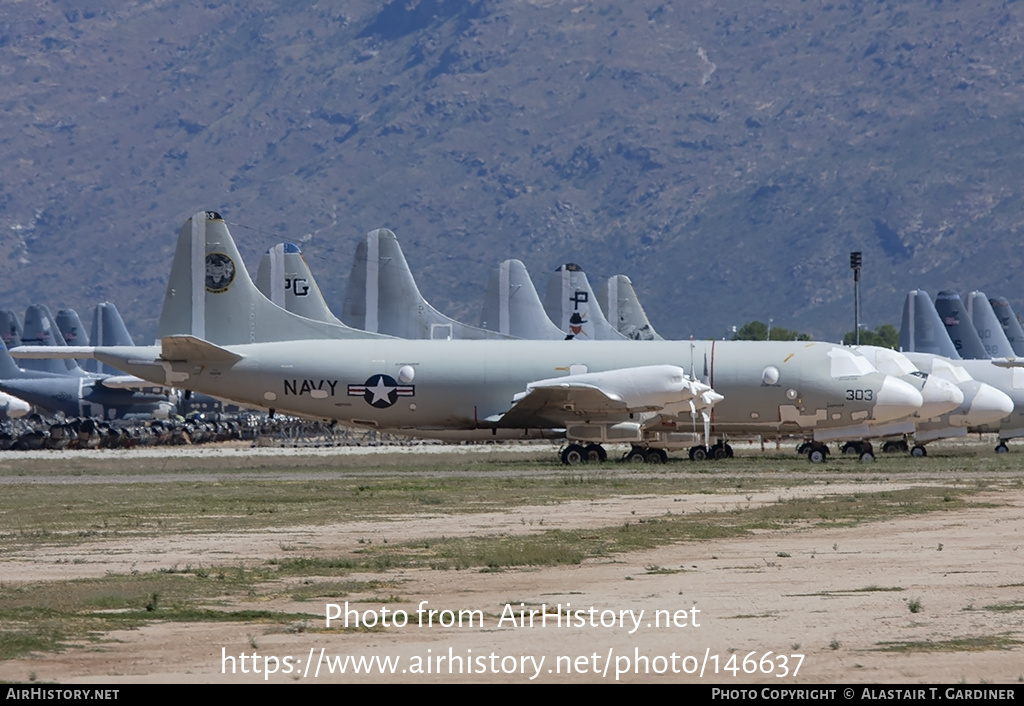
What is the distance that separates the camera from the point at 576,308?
2960 inches

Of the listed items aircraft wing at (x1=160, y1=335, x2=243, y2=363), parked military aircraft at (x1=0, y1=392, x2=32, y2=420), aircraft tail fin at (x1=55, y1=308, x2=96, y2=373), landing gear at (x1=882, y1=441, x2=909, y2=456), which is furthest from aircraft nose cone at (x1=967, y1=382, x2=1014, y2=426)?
aircraft tail fin at (x1=55, y1=308, x2=96, y2=373)

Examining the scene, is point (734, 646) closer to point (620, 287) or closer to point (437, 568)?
point (437, 568)

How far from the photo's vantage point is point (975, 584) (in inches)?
789

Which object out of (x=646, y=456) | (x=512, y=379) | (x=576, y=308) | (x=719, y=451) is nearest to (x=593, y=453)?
(x=646, y=456)

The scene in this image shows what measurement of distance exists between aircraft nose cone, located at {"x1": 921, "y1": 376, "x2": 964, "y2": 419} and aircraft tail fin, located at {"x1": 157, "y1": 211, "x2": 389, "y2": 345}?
60.1 ft

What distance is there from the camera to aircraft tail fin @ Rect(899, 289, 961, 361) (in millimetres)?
78125

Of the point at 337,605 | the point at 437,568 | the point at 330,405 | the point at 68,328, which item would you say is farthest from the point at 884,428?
the point at 68,328

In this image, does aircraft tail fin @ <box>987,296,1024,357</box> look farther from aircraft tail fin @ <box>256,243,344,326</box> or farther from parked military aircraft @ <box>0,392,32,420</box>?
parked military aircraft @ <box>0,392,32,420</box>

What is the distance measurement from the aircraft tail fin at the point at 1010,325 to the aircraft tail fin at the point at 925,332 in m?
12.4

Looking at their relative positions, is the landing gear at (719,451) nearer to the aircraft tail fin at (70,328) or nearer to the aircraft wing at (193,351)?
the aircraft wing at (193,351)

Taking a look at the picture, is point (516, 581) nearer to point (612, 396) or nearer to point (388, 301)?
point (612, 396)

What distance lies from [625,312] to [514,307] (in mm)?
18000

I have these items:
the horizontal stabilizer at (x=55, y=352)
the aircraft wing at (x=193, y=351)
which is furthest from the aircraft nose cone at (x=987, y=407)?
the horizontal stabilizer at (x=55, y=352)
